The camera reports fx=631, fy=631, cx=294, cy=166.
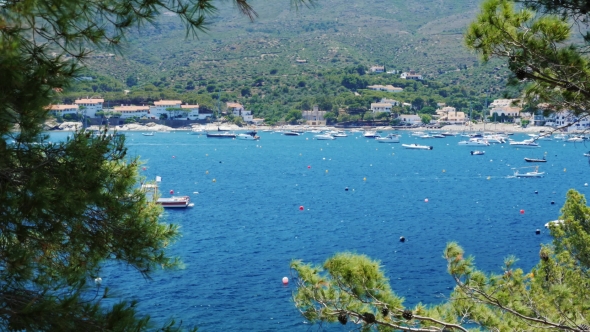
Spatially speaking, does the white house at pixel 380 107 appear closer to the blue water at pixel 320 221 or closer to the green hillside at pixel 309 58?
the green hillside at pixel 309 58

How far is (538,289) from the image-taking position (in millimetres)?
7961

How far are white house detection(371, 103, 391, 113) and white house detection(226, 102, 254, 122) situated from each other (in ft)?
65.4

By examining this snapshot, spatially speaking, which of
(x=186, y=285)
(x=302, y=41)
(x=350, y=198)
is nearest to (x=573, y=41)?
(x=186, y=285)

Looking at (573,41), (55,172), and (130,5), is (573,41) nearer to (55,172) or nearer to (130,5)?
(130,5)

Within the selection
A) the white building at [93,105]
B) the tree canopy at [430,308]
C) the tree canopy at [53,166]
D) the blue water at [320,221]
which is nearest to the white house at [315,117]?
the white building at [93,105]

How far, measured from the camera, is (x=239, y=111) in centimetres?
10325

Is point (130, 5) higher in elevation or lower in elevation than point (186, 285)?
higher

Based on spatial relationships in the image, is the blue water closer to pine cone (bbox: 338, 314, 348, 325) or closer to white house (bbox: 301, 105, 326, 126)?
pine cone (bbox: 338, 314, 348, 325)

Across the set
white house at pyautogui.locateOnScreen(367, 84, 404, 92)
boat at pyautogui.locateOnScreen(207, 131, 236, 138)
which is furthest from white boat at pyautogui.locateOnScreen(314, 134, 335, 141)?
white house at pyautogui.locateOnScreen(367, 84, 404, 92)

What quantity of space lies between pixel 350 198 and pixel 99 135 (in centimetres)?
2871

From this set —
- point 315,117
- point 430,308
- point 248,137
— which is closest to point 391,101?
point 315,117

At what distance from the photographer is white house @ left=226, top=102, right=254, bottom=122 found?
335 feet

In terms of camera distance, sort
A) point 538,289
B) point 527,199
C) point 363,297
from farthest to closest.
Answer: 1. point 527,199
2. point 538,289
3. point 363,297

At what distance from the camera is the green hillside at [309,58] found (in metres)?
110
